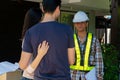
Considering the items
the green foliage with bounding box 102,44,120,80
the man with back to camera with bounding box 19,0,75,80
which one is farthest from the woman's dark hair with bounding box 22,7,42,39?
the green foliage with bounding box 102,44,120,80

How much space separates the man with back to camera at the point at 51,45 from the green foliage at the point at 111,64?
254 centimetres

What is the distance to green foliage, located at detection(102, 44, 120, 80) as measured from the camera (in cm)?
573

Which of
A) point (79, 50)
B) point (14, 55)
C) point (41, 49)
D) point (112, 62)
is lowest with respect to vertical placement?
point (14, 55)

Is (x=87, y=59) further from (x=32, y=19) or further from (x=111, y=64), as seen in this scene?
(x=111, y=64)

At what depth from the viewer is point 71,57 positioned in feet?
10.9

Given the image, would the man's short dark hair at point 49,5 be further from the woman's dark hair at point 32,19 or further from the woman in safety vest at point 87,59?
the woman in safety vest at point 87,59

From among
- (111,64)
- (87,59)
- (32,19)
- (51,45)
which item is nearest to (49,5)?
(51,45)

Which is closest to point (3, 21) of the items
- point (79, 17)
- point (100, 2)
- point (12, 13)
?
point (12, 13)

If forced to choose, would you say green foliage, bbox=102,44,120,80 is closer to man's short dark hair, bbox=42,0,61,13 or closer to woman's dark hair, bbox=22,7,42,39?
woman's dark hair, bbox=22,7,42,39

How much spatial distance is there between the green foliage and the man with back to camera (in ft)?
8.34

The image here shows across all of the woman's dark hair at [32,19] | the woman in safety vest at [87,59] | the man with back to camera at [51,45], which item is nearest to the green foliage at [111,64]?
the woman in safety vest at [87,59]

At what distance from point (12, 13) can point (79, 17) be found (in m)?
6.04

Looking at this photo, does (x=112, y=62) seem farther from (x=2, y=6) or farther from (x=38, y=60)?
(x=2, y=6)

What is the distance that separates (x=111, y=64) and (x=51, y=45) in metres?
2.77
